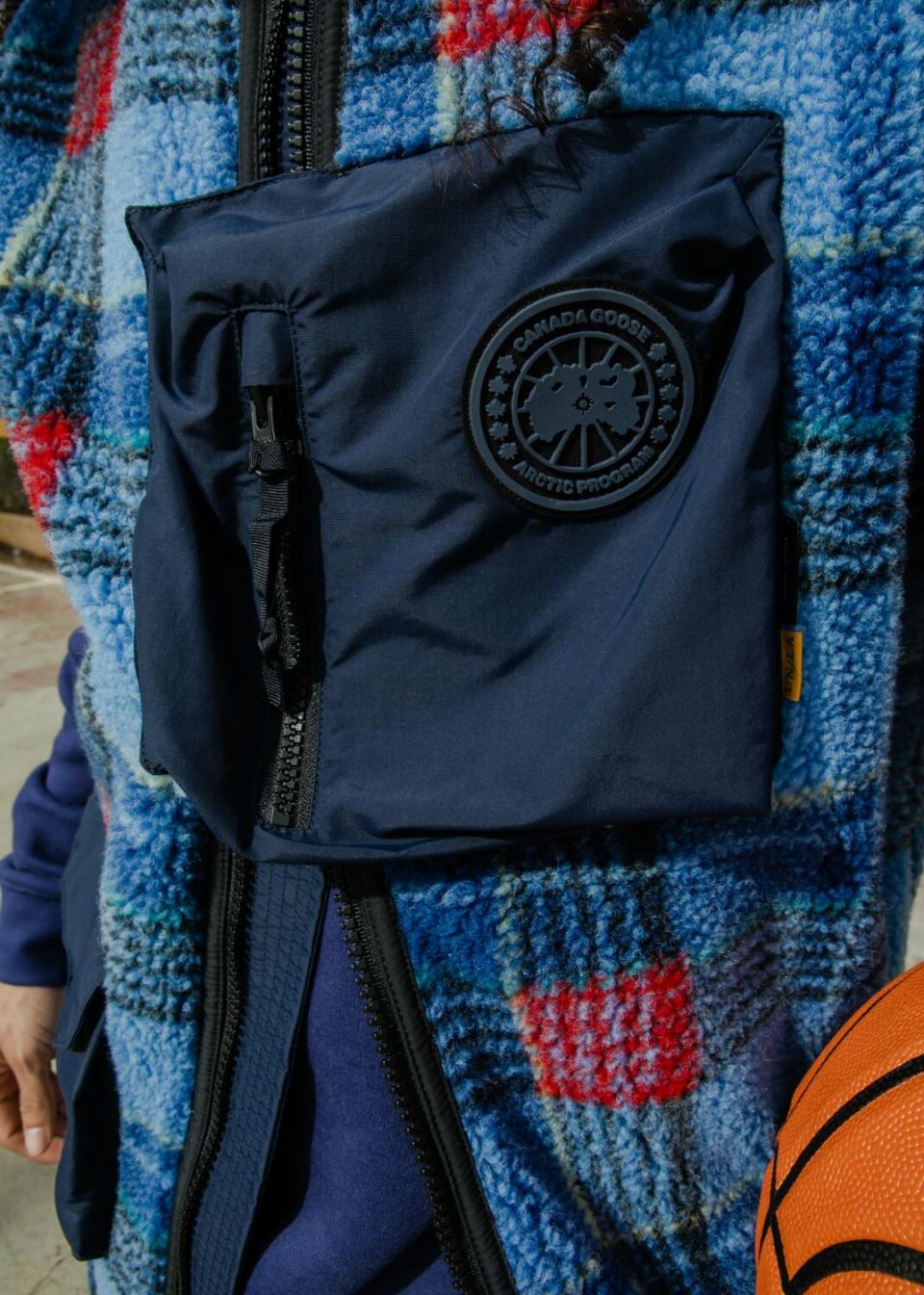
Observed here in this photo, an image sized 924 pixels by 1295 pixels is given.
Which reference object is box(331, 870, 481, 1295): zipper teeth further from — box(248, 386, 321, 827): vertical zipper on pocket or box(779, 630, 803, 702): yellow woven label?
box(779, 630, 803, 702): yellow woven label

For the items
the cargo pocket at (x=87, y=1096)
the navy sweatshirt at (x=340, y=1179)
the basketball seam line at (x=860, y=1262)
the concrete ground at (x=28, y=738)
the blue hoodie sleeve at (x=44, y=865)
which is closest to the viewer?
the basketball seam line at (x=860, y=1262)

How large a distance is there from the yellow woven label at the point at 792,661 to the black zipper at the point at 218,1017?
43cm

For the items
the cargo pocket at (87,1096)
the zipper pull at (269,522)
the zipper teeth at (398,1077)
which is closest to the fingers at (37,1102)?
the cargo pocket at (87,1096)

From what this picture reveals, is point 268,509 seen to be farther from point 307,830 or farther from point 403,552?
point 307,830

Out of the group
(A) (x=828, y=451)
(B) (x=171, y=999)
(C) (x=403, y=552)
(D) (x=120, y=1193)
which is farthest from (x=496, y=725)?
(D) (x=120, y=1193)

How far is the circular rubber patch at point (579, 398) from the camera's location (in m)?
0.60

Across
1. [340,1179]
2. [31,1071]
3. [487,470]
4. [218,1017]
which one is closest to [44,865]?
[31,1071]

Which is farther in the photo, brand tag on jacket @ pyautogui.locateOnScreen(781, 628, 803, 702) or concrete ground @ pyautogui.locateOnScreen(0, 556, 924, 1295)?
concrete ground @ pyautogui.locateOnScreen(0, 556, 924, 1295)

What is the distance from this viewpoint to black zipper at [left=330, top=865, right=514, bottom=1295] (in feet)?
2.37

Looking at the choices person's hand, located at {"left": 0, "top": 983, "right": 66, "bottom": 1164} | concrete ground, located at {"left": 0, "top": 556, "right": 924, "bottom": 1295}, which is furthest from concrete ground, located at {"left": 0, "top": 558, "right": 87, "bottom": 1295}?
person's hand, located at {"left": 0, "top": 983, "right": 66, "bottom": 1164}

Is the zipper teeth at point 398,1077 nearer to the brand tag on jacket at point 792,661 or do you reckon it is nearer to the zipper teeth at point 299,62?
the brand tag on jacket at point 792,661

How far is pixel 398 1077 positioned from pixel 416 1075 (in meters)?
0.02

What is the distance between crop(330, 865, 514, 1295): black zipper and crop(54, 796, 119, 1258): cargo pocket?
30 cm

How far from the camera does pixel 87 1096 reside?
0.94m
